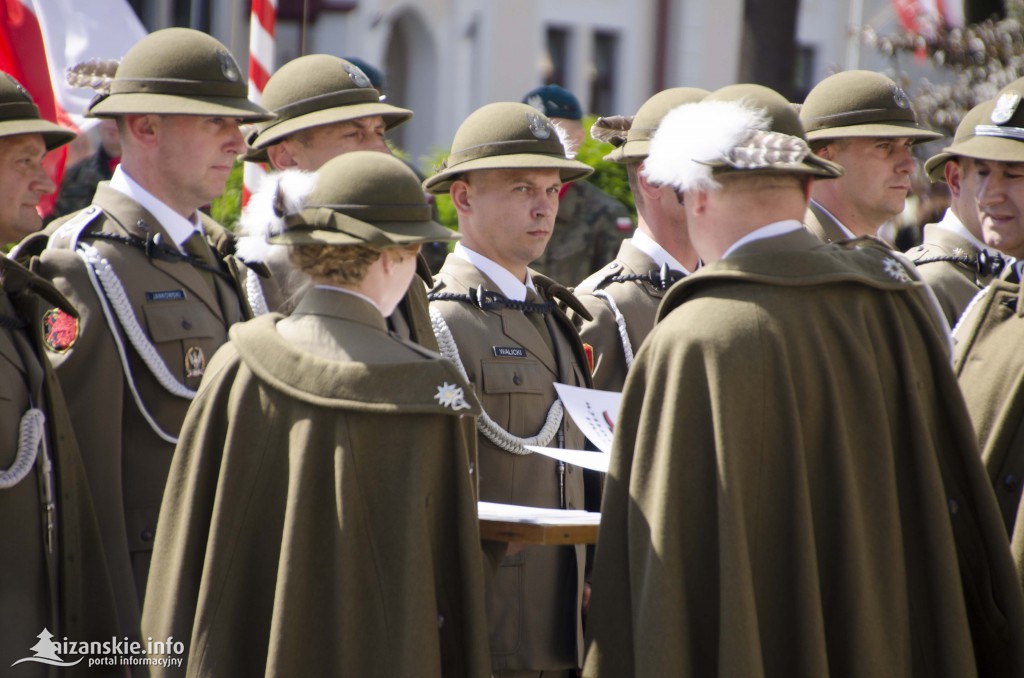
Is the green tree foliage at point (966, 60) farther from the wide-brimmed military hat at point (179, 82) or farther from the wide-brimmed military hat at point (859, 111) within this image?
the wide-brimmed military hat at point (179, 82)

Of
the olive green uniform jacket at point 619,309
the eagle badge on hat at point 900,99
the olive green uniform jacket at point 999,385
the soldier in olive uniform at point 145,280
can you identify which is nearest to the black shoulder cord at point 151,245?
the soldier in olive uniform at point 145,280

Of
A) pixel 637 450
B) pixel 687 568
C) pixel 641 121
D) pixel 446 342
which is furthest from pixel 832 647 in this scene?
pixel 641 121

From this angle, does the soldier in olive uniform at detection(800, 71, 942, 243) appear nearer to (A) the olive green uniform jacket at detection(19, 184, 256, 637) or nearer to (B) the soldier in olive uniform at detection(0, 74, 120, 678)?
(A) the olive green uniform jacket at detection(19, 184, 256, 637)

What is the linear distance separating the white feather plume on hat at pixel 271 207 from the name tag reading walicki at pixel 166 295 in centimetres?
82

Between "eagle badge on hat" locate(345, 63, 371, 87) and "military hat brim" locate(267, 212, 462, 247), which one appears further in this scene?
"eagle badge on hat" locate(345, 63, 371, 87)

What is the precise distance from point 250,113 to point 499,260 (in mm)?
978

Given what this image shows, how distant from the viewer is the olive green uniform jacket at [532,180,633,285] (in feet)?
25.9

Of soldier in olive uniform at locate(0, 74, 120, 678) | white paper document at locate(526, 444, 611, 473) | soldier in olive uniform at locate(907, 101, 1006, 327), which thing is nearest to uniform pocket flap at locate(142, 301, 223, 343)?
soldier in olive uniform at locate(0, 74, 120, 678)

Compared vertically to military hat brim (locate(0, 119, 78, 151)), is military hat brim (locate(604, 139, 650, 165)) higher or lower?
lower

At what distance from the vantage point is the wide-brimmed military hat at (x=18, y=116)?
4.32 m

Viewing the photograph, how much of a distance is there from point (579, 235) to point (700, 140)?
14.1 feet

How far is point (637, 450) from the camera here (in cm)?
356

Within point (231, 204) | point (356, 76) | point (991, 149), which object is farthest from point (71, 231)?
point (991, 149)

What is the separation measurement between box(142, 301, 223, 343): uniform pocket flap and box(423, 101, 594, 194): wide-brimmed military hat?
0.97 metres
